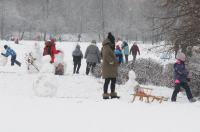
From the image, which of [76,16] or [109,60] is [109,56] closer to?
[109,60]

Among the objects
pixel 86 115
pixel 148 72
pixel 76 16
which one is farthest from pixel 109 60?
pixel 76 16

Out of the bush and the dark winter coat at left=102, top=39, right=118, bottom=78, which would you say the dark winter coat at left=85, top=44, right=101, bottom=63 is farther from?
the dark winter coat at left=102, top=39, right=118, bottom=78

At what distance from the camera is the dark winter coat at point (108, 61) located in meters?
12.8

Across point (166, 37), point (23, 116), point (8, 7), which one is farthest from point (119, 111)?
point (8, 7)

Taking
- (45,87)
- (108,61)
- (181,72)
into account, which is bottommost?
(45,87)

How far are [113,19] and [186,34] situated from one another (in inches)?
3469

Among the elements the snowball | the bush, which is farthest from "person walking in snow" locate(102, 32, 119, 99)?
the bush

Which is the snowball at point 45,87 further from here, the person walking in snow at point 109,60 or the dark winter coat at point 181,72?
the dark winter coat at point 181,72

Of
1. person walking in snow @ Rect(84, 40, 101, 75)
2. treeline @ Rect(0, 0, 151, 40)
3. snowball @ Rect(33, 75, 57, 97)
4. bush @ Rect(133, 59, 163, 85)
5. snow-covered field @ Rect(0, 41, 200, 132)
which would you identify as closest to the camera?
snow-covered field @ Rect(0, 41, 200, 132)

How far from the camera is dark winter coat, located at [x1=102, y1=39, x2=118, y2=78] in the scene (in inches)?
503

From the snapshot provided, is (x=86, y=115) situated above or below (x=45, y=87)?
below

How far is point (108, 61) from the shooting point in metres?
12.8

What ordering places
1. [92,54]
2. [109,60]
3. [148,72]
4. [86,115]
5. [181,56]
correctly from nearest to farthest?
[86,115], [109,60], [181,56], [148,72], [92,54]

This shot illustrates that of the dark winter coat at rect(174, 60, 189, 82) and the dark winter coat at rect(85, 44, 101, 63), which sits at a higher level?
the dark winter coat at rect(85, 44, 101, 63)
